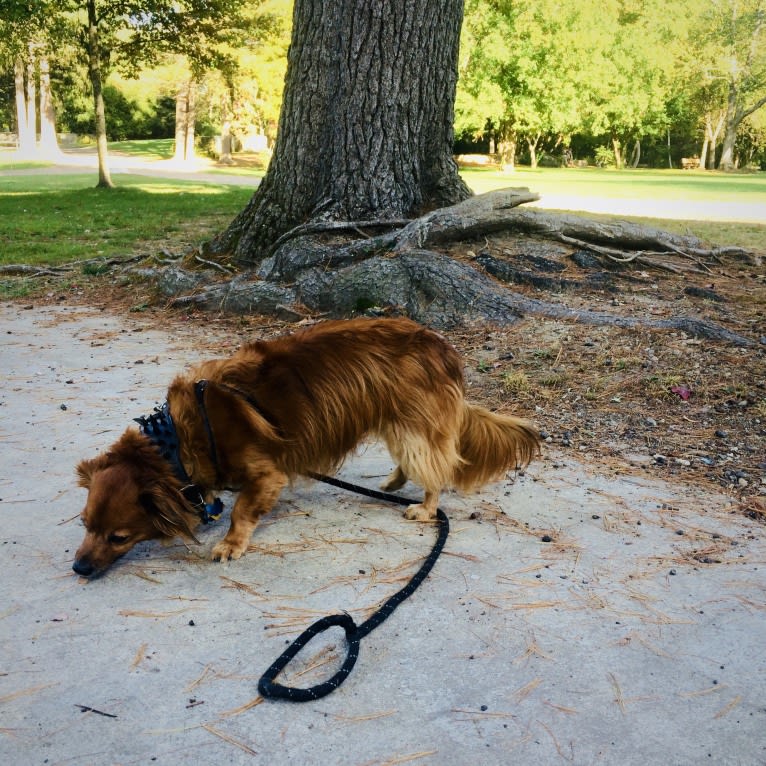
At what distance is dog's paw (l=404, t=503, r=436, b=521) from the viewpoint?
3.71m

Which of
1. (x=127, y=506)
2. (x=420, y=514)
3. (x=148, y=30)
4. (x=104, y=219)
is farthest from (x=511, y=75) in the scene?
(x=127, y=506)

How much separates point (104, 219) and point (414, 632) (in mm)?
14949

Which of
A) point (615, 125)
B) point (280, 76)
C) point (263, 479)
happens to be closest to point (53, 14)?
point (280, 76)

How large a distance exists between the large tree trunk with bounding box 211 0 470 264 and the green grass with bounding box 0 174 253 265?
13.7 ft

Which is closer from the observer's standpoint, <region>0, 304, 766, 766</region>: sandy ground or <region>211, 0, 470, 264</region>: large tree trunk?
<region>0, 304, 766, 766</region>: sandy ground

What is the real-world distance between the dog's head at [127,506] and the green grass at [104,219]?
28.8 ft

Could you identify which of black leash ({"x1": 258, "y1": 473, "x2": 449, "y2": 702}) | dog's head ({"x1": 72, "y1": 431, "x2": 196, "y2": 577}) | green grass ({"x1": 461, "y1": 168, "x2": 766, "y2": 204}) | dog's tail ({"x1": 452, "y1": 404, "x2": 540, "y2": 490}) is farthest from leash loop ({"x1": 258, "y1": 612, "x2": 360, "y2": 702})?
Answer: green grass ({"x1": 461, "y1": 168, "x2": 766, "y2": 204})

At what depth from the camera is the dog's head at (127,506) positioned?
9.96 feet

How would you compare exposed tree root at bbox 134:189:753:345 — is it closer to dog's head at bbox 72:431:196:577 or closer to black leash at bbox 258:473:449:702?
black leash at bbox 258:473:449:702

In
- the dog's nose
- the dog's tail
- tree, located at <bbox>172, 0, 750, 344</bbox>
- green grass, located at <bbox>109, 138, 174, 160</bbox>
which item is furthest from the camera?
green grass, located at <bbox>109, 138, 174, 160</bbox>

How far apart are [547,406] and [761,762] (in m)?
3.10

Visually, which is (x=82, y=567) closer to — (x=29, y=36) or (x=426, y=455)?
(x=426, y=455)

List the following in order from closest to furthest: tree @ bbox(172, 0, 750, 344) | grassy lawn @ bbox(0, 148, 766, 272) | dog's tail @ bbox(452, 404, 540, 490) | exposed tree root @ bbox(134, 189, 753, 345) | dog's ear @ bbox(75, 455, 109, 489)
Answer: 1. dog's ear @ bbox(75, 455, 109, 489)
2. dog's tail @ bbox(452, 404, 540, 490)
3. exposed tree root @ bbox(134, 189, 753, 345)
4. tree @ bbox(172, 0, 750, 344)
5. grassy lawn @ bbox(0, 148, 766, 272)

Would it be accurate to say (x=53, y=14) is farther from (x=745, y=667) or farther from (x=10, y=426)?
(x=745, y=667)
